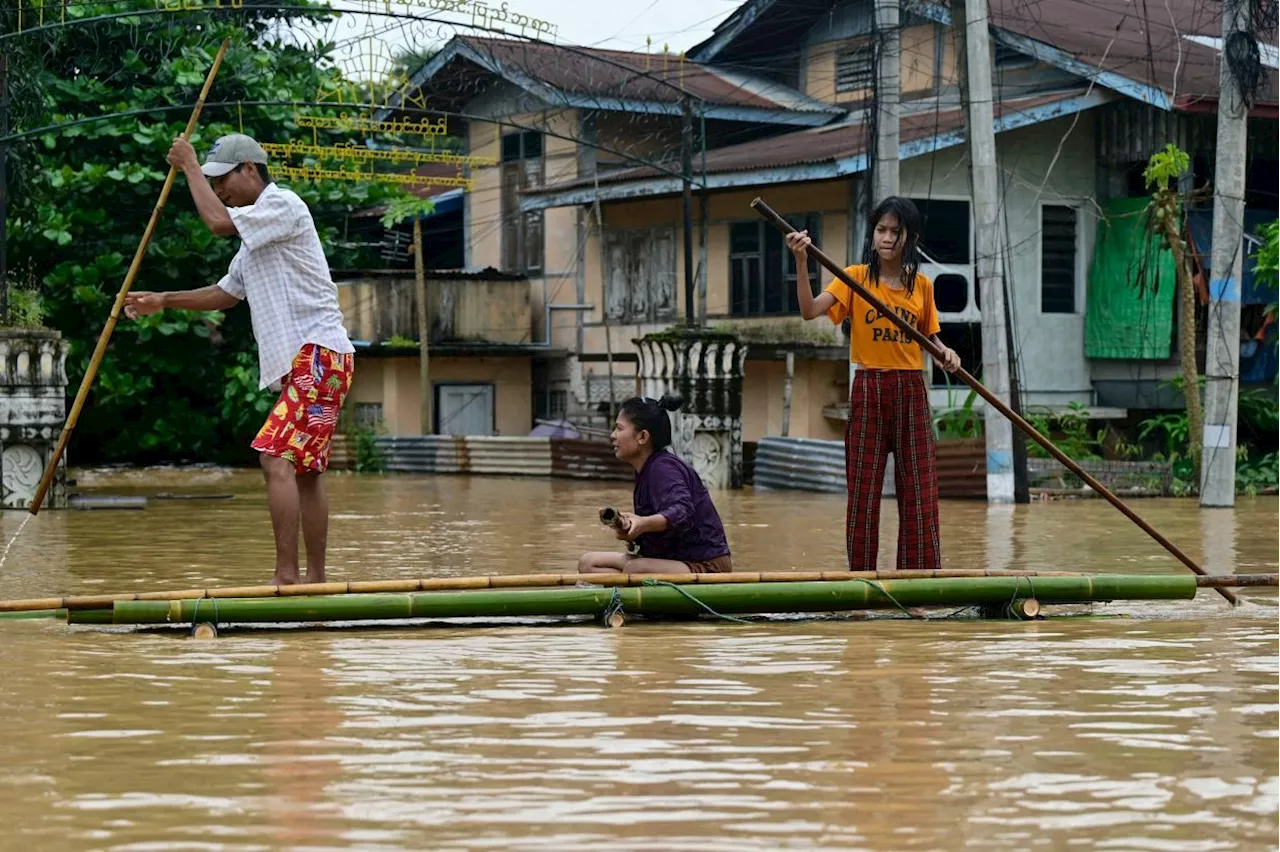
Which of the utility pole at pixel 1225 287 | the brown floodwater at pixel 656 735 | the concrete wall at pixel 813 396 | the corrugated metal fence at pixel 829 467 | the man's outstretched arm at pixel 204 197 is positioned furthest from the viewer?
the concrete wall at pixel 813 396

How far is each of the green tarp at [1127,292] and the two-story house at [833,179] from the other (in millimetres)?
30

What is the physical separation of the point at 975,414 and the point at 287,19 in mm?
11912

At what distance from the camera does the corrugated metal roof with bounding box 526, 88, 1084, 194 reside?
22109 mm

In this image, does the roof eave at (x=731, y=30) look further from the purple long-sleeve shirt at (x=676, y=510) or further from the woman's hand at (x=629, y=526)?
the woman's hand at (x=629, y=526)

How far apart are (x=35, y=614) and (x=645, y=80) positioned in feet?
70.2

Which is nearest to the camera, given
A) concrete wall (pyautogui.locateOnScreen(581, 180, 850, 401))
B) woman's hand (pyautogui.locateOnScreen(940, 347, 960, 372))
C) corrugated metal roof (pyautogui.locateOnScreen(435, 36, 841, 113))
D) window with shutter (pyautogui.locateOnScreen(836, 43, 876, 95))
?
woman's hand (pyautogui.locateOnScreen(940, 347, 960, 372))

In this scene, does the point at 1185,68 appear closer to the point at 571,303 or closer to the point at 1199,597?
the point at 571,303

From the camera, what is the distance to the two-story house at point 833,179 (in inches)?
885

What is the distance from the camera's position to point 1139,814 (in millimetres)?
4219

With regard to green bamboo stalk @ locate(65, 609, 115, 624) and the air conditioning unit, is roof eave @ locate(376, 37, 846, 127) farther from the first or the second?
green bamboo stalk @ locate(65, 609, 115, 624)

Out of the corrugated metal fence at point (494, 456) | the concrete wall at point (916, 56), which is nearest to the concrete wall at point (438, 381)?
the corrugated metal fence at point (494, 456)

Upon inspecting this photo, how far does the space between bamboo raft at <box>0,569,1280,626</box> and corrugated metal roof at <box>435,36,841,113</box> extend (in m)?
19.2

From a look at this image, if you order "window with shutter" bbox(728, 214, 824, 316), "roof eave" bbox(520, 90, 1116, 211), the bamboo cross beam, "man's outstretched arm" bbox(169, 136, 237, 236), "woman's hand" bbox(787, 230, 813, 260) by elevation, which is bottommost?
the bamboo cross beam

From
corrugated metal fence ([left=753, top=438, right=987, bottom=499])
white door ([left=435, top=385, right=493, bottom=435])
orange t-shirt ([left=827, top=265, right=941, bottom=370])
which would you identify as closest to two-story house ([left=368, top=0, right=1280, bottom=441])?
white door ([left=435, top=385, right=493, bottom=435])
